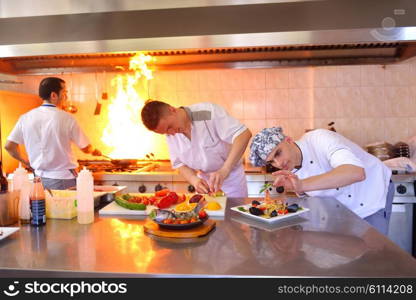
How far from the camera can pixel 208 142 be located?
2.23 meters

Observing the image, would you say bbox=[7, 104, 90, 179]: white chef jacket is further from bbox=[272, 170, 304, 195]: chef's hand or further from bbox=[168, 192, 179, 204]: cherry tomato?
bbox=[272, 170, 304, 195]: chef's hand

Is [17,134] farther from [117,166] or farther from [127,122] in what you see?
[127,122]

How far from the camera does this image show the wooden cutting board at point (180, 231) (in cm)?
130

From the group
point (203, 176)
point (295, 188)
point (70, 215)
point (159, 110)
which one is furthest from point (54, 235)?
point (203, 176)

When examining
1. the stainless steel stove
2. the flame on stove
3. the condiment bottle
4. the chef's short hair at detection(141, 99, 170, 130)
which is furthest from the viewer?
the flame on stove

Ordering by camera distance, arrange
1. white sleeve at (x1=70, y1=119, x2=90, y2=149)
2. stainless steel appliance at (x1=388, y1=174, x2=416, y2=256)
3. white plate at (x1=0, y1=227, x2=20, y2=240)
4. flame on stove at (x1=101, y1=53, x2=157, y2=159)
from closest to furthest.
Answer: white plate at (x1=0, y1=227, x2=20, y2=240)
white sleeve at (x1=70, y1=119, x2=90, y2=149)
stainless steel appliance at (x1=388, y1=174, x2=416, y2=256)
flame on stove at (x1=101, y1=53, x2=157, y2=159)

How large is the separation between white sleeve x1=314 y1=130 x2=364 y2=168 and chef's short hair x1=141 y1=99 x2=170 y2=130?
78 cm

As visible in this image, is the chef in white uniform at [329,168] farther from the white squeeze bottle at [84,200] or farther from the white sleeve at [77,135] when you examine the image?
the white sleeve at [77,135]

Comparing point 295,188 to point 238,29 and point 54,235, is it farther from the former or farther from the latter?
point 54,235

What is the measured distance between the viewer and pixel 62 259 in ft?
3.68

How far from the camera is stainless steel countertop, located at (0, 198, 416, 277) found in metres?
1.01

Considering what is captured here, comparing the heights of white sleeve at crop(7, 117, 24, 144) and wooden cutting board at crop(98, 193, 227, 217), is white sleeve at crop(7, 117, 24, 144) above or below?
above

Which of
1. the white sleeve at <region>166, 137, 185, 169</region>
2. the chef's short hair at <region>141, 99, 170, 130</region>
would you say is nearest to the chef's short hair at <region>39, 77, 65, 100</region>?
the white sleeve at <region>166, 137, 185, 169</region>

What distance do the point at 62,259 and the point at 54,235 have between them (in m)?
0.28
